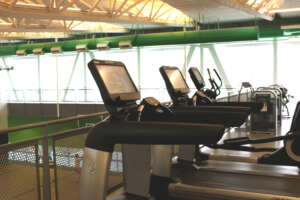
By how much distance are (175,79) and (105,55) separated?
11422 millimetres

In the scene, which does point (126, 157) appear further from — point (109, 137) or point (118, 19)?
point (118, 19)

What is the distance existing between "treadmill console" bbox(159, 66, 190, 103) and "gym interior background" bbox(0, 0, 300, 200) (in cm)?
85

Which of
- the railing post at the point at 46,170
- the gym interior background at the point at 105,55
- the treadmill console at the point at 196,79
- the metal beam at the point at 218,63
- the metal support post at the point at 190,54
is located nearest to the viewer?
the railing post at the point at 46,170

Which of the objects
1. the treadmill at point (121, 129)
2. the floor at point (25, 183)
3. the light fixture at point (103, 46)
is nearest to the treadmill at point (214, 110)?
the treadmill at point (121, 129)

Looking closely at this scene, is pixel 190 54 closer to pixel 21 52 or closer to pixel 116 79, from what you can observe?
pixel 21 52

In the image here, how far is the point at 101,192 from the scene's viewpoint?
5.91 ft

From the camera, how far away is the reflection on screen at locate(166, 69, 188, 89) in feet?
10.2

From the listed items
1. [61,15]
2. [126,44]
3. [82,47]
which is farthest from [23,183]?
[82,47]

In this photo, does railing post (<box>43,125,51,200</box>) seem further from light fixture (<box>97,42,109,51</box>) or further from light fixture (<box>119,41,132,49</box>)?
light fixture (<box>97,42,109,51</box>)

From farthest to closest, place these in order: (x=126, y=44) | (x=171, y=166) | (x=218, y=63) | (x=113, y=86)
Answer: (x=218, y=63) → (x=126, y=44) → (x=171, y=166) → (x=113, y=86)

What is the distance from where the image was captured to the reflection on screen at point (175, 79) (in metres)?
3.12

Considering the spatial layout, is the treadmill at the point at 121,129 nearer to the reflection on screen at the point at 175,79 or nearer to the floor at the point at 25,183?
the floor at the point at 25,183

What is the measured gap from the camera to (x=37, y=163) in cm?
237

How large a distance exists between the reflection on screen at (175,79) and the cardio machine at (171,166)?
61cm
